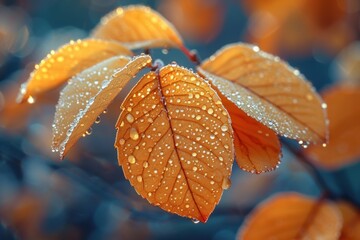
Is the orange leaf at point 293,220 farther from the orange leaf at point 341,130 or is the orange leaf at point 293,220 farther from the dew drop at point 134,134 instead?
the dew drop at point 134,134

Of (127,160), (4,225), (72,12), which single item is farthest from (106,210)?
(72,12)

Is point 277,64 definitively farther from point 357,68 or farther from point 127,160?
point 357,68

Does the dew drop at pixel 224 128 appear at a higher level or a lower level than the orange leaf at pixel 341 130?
higher

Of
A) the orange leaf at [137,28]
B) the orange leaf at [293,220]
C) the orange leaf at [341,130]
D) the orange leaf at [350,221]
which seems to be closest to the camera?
the orange leaf at [137,28]

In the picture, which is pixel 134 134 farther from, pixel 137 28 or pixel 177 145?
pixel 137 28

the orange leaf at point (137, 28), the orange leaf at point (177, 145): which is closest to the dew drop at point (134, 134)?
the orange leaf at point (177, 145)

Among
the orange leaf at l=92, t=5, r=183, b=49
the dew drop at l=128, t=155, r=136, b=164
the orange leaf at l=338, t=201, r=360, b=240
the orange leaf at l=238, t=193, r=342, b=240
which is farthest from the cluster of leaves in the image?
the orange leaf at l=338, t=201, r=360, b=240

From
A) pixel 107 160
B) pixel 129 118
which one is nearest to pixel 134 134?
pixel 129 118
